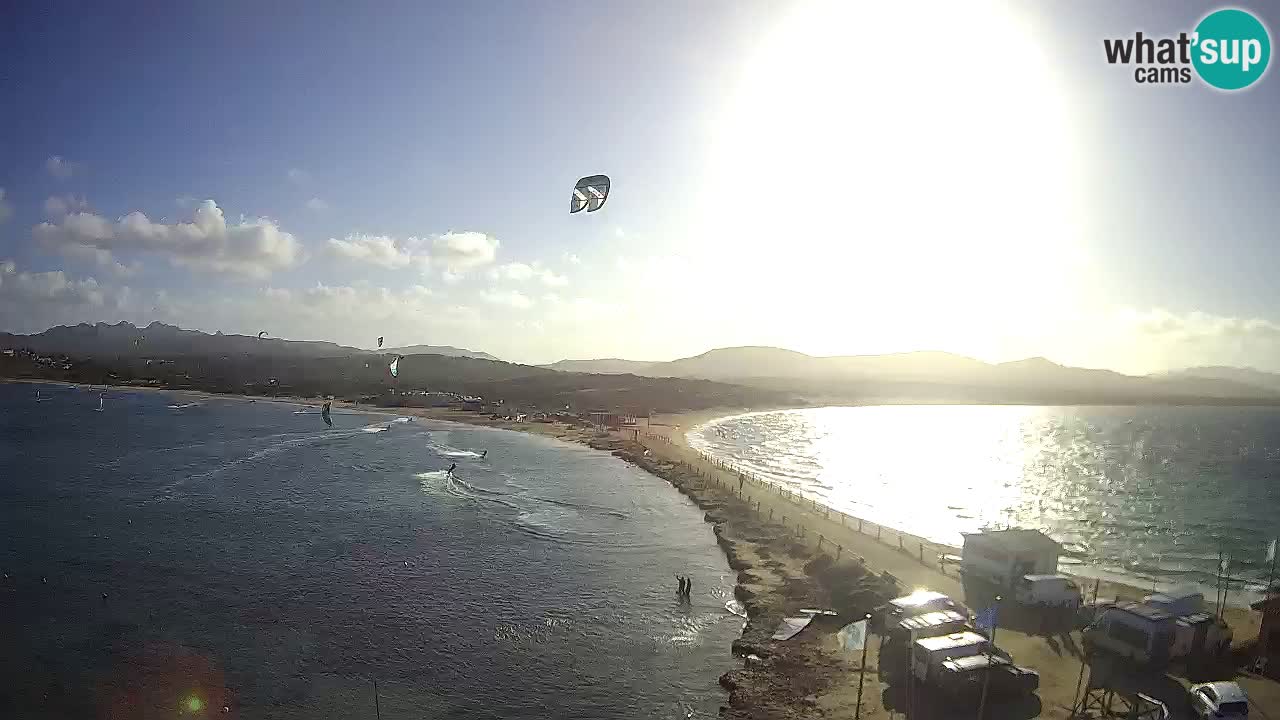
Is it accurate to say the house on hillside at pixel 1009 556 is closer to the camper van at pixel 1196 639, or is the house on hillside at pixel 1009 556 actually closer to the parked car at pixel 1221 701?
the camper van at pixel 1196 639

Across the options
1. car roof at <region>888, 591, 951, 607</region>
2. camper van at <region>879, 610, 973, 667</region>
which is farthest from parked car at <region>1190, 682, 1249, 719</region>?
car roof at <region>888, 591, 951, 607</region>

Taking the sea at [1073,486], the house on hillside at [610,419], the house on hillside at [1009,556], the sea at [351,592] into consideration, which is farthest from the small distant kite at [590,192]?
the house on hillside at [610,419]

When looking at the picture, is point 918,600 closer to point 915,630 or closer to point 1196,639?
point 915,630

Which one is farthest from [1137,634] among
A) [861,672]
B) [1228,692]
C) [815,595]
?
[815,595]

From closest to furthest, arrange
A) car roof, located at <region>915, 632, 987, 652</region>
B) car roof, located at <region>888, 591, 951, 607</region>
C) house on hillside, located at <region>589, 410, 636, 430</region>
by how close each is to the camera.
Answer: car roof, located at <region>915, 632, 987, 652</region>
car roof, located at <region>888, 591, 951, 607</region>
house on hillside, located at <region>589, 410, 636, 430</region>

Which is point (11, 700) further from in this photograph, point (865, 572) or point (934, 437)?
point (934, 437)

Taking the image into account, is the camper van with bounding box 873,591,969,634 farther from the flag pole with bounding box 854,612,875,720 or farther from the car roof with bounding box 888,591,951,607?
the flag pole with bounding box 854,612,875,720

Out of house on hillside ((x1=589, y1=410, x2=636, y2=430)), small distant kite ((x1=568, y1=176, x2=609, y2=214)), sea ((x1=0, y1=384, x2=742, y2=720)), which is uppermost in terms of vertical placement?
small distant kite ((x1=568, y1=176, x2=609, y2=214))
